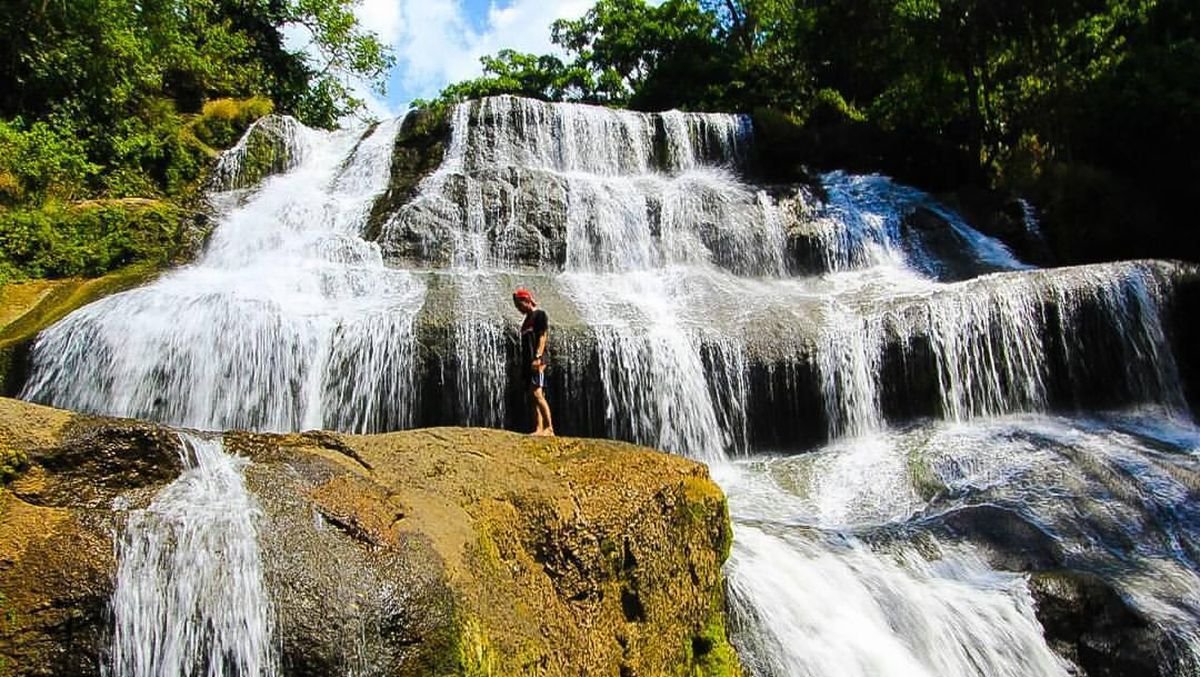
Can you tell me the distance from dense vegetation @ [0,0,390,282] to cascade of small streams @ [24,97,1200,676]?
1888mm

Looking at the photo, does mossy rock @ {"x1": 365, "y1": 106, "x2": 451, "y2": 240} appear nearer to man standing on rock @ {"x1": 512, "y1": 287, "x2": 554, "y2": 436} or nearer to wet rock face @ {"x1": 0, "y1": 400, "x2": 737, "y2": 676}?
man standing on rock @ {"x1": 512, "y1": 287, "x2": 554, "y2": 436}

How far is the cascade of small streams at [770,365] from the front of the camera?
22.0 feet

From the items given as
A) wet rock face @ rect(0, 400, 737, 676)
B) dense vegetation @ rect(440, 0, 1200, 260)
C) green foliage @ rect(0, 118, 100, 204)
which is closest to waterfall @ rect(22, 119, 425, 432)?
green foliage @ rect(0, 118, 100, 204)

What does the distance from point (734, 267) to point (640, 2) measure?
914 inches

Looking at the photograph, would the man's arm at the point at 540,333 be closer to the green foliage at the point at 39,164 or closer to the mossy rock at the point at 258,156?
the green foliage at the point at 39,164

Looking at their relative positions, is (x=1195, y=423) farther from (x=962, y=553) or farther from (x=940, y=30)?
(x=940, y=30)

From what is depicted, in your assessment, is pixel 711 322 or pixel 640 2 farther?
pixel 640 2

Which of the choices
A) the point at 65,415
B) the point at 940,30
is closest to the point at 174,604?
the point at 65,415

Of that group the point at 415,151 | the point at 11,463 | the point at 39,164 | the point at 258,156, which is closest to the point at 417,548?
the point at 11,463

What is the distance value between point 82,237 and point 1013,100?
64.3ft

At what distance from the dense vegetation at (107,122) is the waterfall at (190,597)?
38.0 feet

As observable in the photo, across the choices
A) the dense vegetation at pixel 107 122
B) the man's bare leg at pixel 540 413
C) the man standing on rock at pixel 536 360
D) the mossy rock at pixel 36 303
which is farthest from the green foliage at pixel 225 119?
the man's bare leg at pixel 540 413

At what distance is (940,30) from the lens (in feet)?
60.0

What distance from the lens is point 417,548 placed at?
4.01 metres
